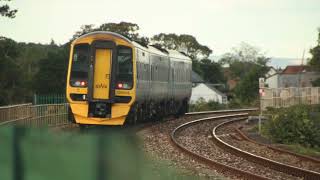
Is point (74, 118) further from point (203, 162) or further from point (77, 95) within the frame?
point (203, 162)

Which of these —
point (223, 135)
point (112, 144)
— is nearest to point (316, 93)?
point (223, 135)

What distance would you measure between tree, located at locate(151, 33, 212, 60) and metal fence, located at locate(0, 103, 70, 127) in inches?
2612

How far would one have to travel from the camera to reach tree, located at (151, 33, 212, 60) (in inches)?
3720

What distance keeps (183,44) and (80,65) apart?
274 feet

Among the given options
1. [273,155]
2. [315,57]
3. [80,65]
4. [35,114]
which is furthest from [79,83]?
[315,57]

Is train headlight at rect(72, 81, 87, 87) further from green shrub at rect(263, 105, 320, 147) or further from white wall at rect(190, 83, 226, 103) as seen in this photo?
white wall at rect(190, 83, 226, 103)

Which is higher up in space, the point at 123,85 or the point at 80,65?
the point at 80,65

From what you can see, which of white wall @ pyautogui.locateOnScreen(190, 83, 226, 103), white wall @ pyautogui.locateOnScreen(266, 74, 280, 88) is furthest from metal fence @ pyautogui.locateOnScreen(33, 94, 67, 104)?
white wall @ pyautogui.locateOnScreen(266, 74, 280, 88)

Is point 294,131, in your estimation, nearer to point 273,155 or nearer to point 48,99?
point 273,155

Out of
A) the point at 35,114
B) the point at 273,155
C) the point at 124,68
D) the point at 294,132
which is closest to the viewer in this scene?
the point at 273,155

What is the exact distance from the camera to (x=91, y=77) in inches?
770

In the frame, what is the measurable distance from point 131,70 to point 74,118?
2337 millimetres

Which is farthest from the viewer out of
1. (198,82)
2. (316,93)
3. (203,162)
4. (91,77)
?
(198,82)

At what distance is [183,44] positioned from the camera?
102750 millimetres
